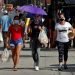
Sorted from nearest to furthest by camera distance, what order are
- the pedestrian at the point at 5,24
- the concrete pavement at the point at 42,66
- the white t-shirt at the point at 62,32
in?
the concrete pavement at the point at 42,66
the white t-shirt at the point at 62,32
the pedestrian at the point at 5,24

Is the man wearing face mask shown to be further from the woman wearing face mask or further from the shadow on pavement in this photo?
the woman wearing face mask

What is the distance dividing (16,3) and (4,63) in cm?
2418

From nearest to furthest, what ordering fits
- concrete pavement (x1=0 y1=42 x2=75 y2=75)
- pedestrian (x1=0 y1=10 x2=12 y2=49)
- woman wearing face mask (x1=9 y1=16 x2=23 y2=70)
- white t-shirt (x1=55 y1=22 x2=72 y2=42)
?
concrete pavement (x1=0 y1=42 x2=75 y2=75), woman wearing face mask (x1=9 y1=16 x2=23 y2=70), white t-shirt (x1=55 y1=22 x2=72 y2=42), pedestrian (x1=0 y1=10 x2=12 y2=49)

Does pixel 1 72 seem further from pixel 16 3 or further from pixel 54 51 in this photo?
pixel 16 3

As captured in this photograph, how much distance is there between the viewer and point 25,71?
41.3 feet

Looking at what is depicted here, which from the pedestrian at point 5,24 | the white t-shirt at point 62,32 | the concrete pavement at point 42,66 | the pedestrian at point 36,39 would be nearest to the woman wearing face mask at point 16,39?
the pedestrian at point 36,39

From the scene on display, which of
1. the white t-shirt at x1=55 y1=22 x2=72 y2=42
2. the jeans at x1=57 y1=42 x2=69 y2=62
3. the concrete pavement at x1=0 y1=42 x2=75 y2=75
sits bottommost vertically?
the concrete pavement at x1=0 y1=42 x2=75 y2=75

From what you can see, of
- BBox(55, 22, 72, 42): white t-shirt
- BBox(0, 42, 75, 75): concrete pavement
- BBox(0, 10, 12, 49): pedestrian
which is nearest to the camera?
BBox(0, 42, 75, 75): concrete pavement

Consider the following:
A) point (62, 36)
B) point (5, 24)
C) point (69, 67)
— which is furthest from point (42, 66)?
point (5, 24)

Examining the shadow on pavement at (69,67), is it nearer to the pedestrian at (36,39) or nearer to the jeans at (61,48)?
the jeans at (61,48)

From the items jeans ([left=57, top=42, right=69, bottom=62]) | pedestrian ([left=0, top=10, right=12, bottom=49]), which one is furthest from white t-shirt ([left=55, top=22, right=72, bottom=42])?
pedestrian ([left=0, top=10, right=12, bottom=49])

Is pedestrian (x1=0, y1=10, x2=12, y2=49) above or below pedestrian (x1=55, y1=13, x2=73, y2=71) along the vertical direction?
below

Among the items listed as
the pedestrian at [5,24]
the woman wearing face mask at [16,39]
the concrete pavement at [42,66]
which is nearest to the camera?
the concrete pavement at [42,66]

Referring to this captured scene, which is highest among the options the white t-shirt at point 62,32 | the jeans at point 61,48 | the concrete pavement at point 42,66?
the white t-shirt at point 62,32
